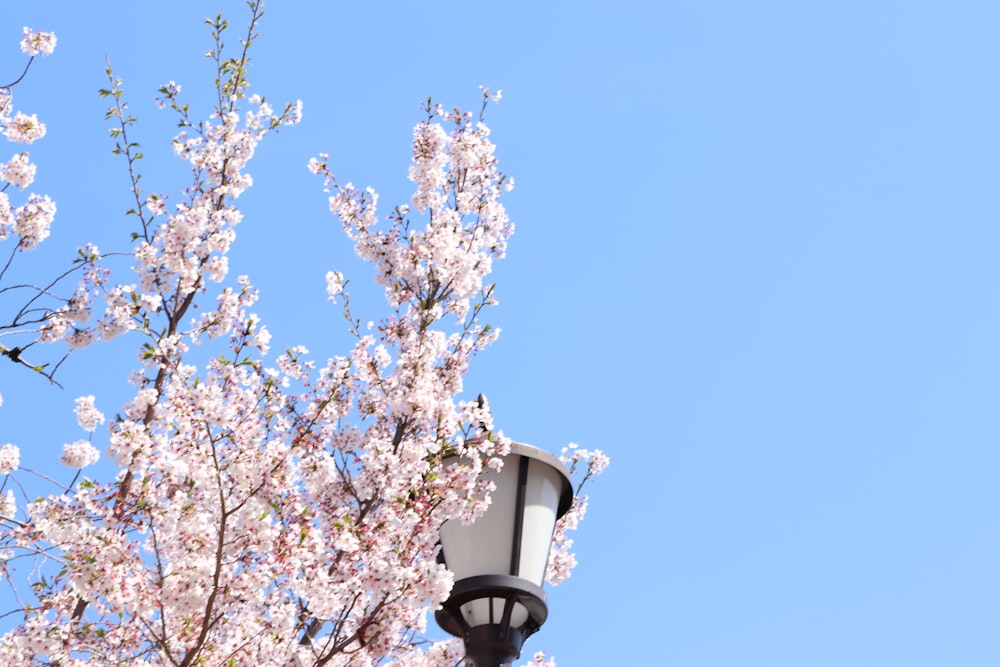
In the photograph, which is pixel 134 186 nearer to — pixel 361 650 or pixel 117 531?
pixel 117 531

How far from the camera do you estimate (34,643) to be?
7.27 meters

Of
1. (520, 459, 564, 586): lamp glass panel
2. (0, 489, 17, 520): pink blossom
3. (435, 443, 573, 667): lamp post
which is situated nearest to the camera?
(435, 443, 573, 667): lamp post

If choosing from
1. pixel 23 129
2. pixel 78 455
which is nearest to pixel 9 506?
pixel 78 455

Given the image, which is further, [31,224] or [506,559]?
[31,224]

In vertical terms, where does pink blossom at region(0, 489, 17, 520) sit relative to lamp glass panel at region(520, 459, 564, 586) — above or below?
above

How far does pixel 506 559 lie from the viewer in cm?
569

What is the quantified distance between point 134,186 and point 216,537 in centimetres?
364

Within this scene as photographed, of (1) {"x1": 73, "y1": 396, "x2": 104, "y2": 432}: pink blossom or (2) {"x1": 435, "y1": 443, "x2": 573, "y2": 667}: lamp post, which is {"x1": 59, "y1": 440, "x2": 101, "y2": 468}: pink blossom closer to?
(1) {"x1": 73, "y1": 396, "x2": 104, "y2": 432}: pink blossom

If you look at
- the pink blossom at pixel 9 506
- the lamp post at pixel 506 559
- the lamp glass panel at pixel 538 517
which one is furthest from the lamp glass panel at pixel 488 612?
the pink blossom at pixel 9 506

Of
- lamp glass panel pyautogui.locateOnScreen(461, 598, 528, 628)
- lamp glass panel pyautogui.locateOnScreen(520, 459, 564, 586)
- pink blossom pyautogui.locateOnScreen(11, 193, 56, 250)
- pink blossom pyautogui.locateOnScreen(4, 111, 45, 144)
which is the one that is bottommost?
lamp glass panel pyautogui.locateOnScreen(461, 598, 528, 628)

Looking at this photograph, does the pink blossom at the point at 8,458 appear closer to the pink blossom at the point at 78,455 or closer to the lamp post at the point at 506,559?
the pink blossom at the point at 78,455

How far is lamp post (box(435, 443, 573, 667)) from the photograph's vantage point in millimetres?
5562

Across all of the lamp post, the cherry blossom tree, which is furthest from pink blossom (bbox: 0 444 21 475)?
the lamp post

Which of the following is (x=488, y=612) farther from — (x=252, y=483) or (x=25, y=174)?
(x=25, y=174)
